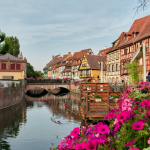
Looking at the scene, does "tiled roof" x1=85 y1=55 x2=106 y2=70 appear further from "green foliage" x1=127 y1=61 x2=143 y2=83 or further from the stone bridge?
"green foliage" x1=127 y1=61 x2=143 y2=83

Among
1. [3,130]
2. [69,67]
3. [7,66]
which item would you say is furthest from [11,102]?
[69,67]

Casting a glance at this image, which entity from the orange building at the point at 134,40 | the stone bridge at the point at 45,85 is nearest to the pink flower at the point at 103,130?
the orange building at the point at 134,40

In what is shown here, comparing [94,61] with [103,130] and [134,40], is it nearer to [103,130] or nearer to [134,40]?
[134,40]

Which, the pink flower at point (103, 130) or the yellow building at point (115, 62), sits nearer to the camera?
the pink flower at point (103, 130)

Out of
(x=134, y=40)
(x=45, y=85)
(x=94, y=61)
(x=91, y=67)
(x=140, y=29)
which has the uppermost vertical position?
(x=140, y=29)

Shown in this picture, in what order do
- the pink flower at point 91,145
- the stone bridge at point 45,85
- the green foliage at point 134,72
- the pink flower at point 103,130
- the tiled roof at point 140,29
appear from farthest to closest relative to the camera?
the stone bridge at point 45,85 → the tiled roof at point 140,29 → the green foliage at point 134,72 → the pink flower at point 103,130 → the pink flower at point 91,145

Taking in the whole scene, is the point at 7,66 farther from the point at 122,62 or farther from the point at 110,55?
the point at 122,62

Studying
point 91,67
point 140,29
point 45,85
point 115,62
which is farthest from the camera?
point 91,67

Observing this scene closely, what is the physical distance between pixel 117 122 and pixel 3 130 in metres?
11.6

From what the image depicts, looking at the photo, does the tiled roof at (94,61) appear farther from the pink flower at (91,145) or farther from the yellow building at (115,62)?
the pink flower at (91,145)

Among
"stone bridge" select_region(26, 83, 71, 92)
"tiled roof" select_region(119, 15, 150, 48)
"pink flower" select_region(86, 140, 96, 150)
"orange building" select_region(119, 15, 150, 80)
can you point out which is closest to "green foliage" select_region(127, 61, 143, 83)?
"pink flower" select_region(86, 140, 96, 150)

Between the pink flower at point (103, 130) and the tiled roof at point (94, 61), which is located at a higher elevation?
the tiled roof at point (94, 61)

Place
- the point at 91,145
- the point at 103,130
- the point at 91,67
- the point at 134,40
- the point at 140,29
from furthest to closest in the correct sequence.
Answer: the point at 91,67, the point at 140,29, the point at 134,40, the point at 103,130, the point at 91,145


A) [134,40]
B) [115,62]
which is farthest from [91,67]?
[134,40]
